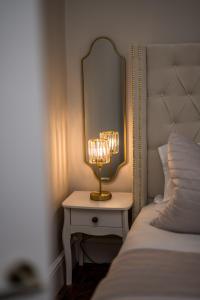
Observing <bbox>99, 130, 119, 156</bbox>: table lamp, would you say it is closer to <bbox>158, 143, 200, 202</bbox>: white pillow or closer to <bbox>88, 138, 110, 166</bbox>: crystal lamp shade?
<bbox>88, 138, 110, 166</bbox>: crystal lamp shade

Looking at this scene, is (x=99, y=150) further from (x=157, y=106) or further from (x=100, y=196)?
(x=157, y=106)

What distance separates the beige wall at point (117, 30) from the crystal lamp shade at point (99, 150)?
32 centimetres

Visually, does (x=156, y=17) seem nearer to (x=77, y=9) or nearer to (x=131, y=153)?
(x=77, y=9)

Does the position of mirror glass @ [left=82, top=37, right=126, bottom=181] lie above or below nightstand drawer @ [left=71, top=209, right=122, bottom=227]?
above

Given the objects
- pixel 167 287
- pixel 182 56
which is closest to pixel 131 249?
pixel 167 287

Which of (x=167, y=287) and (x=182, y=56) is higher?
(x=182, y=56)

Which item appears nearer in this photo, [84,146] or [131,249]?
[131,249]

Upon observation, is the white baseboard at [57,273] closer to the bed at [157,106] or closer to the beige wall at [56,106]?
the beige wall at [56,106]

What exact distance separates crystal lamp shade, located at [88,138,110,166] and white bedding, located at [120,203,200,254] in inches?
20.4

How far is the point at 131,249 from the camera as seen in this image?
1.64 metres

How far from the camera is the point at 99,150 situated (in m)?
2.34

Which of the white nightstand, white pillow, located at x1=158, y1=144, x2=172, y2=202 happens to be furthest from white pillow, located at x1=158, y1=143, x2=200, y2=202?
the white nightstand

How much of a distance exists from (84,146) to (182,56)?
912 millimetres

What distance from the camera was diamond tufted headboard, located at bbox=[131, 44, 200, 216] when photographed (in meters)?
2.36
